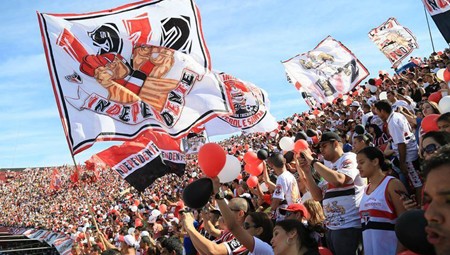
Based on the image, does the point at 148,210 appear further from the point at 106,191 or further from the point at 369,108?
the point at 106,191

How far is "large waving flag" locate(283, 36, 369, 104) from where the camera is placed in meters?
13.5

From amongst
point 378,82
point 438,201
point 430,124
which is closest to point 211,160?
point 438,201

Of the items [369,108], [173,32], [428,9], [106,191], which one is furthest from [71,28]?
[106,191]

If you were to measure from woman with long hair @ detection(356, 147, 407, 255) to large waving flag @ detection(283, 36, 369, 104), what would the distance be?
32.5 feet

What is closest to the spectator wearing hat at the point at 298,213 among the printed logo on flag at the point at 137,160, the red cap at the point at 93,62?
the red cap at the point at 93,62

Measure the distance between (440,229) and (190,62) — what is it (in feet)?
20.7

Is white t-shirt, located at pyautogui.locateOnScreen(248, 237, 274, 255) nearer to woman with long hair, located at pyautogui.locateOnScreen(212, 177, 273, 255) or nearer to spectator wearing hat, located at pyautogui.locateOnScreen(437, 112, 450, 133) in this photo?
woman with long hair, located at pyautogui.locateOnScreen(212, 177, 273, 255)

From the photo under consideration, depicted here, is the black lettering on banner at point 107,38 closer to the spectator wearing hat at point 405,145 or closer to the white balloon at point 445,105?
the spectator wearing hat at point 405,145

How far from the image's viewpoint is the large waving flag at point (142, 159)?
8.47 meters

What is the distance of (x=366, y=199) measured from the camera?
11.7ft

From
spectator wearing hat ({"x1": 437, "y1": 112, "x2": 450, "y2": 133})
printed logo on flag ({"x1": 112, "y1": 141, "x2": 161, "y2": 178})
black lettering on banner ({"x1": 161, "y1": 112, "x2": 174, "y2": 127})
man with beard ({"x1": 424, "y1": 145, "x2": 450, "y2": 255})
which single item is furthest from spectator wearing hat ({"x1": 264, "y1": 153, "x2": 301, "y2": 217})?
man with beard ({"x1": 424, "y1": 145, "x2": 450, "y2": 255})

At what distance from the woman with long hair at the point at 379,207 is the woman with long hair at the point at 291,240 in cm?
53

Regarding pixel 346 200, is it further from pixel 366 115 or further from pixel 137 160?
pixel 137 160

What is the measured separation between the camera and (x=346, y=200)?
4059 millimetres
